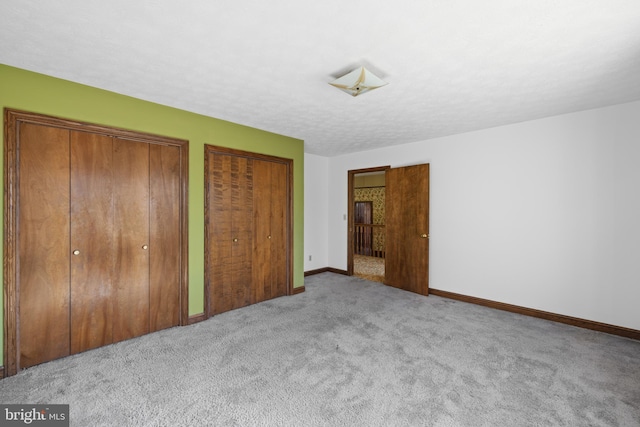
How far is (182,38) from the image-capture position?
1798mm

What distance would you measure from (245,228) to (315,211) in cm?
209

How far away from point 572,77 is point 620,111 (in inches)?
47.3

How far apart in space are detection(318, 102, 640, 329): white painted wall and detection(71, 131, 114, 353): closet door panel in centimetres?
411

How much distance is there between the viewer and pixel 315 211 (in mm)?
5605

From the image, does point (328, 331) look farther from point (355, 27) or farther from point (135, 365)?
point (355, 27)

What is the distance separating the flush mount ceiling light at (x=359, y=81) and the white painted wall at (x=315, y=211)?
10.3 ft

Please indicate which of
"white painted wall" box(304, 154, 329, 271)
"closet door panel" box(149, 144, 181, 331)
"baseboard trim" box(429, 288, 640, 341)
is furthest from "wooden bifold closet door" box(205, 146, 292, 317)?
"baseboard trim" box(429, 288, 640, 341)

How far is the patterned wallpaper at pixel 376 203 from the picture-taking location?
25.8ft

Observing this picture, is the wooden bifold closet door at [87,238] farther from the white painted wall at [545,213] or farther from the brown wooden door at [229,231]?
the white painted wall at [545,213]

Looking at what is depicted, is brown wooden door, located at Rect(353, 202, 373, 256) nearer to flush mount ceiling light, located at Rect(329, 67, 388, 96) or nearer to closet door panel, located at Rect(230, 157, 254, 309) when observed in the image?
closet door panel, located at Rect(230, 157, 254, 309)

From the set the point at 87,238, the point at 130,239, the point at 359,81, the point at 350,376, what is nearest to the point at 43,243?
the point at 87,238

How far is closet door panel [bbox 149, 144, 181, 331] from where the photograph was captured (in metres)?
2.92

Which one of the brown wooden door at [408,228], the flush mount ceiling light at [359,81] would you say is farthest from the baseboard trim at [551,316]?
the flush mount ceiling light at [359,81]

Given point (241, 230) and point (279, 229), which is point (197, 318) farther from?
point (279, 229)
